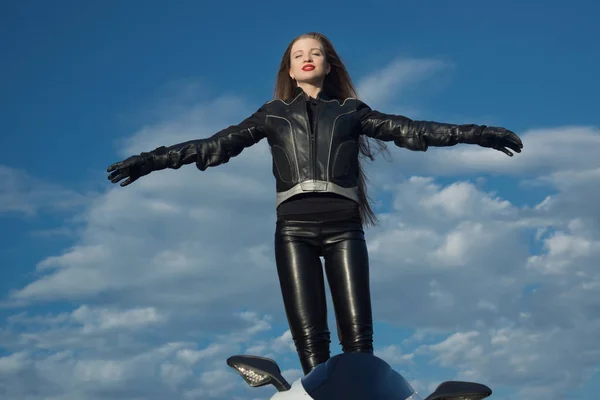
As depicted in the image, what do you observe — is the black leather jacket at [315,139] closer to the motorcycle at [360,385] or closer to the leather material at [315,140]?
the leather material at [315,140]

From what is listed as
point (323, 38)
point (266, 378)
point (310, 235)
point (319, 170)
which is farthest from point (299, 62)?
point (266, 378)

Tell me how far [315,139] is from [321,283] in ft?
3.92

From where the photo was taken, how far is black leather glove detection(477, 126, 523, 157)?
6.35 metres

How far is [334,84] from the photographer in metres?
7.46

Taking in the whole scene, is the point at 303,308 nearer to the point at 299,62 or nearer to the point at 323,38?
the point at 299,62

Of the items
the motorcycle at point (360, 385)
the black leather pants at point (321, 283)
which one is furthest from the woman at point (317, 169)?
the motorcycle at point (360, 385)

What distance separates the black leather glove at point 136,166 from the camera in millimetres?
6711

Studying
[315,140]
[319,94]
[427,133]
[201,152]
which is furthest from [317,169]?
[201,152]

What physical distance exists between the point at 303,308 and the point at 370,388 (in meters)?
2.35

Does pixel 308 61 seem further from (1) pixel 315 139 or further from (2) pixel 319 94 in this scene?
(1) pixel 315 139

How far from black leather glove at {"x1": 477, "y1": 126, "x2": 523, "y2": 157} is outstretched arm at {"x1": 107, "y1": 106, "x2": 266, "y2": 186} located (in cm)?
188

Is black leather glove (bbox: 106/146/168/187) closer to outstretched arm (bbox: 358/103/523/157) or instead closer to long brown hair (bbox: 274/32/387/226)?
long brown hair (bbox: 274/32/387/226)

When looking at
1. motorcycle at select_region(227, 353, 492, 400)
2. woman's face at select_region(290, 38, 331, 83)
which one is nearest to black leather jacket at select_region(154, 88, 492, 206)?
woman's face at select_region(290, 38, 331, 83)

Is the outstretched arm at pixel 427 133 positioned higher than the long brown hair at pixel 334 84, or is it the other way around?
the long brown hair at pixel 334 84
